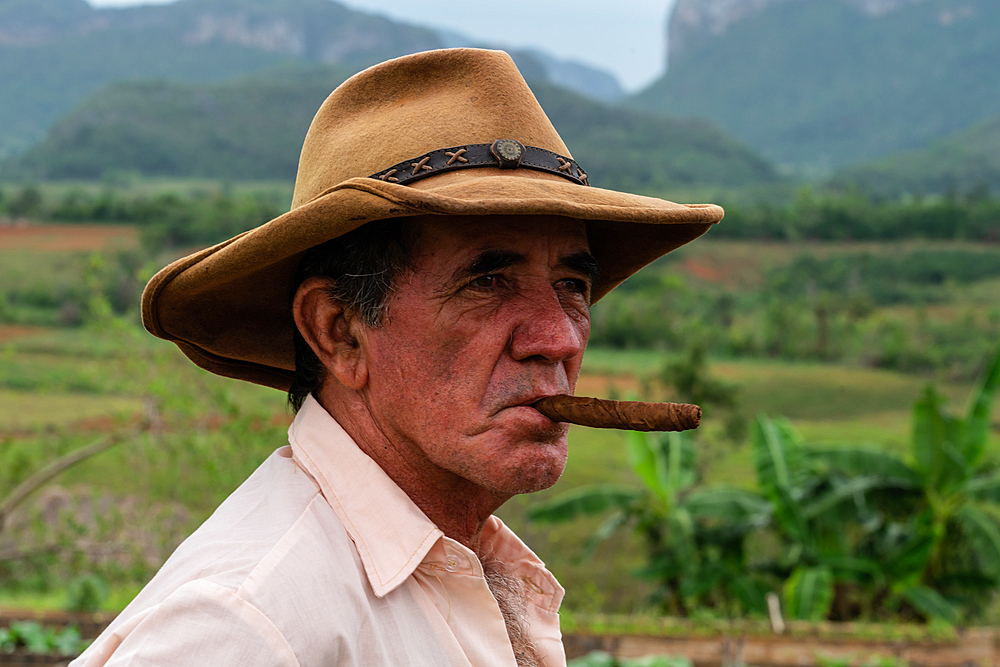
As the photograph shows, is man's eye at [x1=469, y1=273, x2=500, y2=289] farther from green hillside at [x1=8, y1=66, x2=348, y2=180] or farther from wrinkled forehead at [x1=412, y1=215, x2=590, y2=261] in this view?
green hillside at [x1=8, y1=66, x2=348, y2=180]

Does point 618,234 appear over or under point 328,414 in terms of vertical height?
over

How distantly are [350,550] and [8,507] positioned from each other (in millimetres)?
10282

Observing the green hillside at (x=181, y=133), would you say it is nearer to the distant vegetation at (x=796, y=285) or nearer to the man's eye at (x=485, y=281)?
the distant vegetation at (x=796, y=285)

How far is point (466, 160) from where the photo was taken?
1.36 m

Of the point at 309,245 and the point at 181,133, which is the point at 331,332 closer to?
the point at 309,245

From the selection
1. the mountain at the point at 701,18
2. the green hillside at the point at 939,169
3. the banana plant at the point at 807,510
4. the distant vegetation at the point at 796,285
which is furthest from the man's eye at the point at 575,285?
the mountain at the point at 701,18

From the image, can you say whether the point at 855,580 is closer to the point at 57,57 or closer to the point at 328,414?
the point at 328,414

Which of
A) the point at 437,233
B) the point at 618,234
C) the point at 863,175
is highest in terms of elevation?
the point at 437,233

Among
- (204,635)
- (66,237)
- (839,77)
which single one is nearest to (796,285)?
(66,237)

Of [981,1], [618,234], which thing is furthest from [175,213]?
[981,1]

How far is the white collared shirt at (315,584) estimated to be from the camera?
1027mm

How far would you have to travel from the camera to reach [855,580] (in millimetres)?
9242

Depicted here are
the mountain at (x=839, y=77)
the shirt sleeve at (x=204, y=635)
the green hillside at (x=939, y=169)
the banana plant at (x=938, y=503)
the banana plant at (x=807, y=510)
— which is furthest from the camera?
the mountain at (x=839, y=77)

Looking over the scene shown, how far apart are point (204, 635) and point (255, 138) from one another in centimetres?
7814
